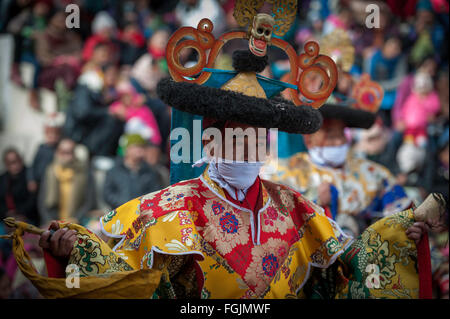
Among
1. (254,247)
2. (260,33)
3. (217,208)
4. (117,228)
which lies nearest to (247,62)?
(260,33)

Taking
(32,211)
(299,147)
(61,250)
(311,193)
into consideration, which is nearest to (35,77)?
(32,211)

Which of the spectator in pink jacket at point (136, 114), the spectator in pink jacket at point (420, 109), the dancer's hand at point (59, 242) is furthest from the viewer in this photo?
the spectator in pink jacket at point (420, 109)

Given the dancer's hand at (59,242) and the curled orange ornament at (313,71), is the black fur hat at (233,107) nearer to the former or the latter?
the curled orange ornament at (313,71)

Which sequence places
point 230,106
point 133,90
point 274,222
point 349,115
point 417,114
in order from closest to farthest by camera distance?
point 230,106 → point 274,222 → point 349,115 → point 133,90 → point 417,114

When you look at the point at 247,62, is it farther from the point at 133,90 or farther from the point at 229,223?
the point at 133,90

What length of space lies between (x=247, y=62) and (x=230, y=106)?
0.35m

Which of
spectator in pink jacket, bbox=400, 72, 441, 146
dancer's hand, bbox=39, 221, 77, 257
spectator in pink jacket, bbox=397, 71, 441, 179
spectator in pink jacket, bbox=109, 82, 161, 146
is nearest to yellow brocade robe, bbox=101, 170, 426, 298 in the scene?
dancer's hand, bbox=39, 221, 77, 257

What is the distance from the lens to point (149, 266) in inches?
105

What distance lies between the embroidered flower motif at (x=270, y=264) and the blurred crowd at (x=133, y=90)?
4.06m

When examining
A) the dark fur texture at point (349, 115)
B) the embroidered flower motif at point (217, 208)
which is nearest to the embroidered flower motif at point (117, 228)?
the embroidered flower motif at point (217, 208)

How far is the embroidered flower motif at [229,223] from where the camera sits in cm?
289

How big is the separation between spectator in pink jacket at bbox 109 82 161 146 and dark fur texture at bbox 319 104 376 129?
11.6 ft

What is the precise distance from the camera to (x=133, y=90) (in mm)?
8500
